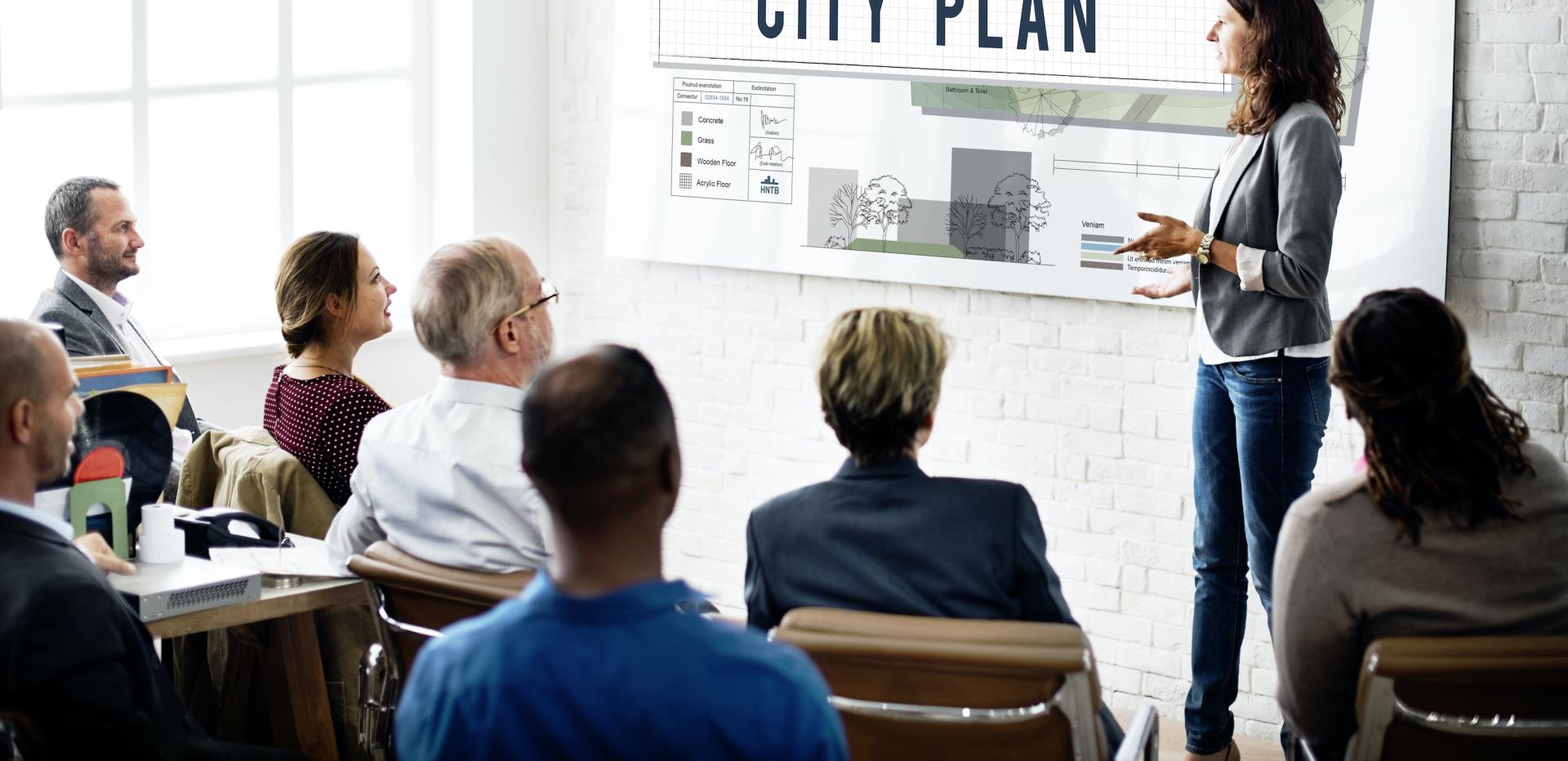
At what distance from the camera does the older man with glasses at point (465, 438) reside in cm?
238

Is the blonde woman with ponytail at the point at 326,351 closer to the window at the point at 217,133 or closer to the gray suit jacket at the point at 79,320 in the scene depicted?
the gray suit jacket at the point at 79,320

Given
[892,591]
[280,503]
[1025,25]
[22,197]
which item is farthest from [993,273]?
[22,197]

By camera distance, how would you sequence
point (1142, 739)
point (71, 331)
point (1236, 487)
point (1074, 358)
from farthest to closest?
point (1074, 358) < point (71, 331) < point (1236, 487) < point (1142, 739)

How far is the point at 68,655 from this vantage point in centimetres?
187

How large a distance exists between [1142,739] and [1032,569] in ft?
0.89

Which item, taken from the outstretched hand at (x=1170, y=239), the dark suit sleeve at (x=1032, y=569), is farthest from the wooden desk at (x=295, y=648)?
the outstretched hand at (x=1170, y=239)

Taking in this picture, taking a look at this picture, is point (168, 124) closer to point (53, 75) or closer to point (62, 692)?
point (53, 75)

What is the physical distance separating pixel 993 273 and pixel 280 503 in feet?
7.01

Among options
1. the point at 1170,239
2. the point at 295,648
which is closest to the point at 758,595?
the point at 295,648

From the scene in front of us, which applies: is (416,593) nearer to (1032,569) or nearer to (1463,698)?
(1032,569)

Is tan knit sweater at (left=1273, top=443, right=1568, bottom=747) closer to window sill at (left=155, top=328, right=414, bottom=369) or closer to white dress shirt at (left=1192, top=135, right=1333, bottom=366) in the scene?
white dress shirt at (left=1192, top=135, right=1333, bottom=366)

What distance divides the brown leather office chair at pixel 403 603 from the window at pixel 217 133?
237 cm

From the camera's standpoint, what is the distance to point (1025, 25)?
4.19 meters

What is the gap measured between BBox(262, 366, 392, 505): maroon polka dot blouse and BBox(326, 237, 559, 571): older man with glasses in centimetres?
38
